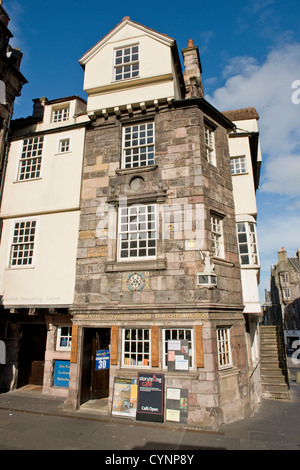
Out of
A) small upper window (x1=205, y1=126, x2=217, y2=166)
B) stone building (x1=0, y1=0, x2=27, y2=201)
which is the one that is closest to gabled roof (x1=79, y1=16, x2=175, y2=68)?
small upper window (x1=205, y1=126, x2=217, y2=166)

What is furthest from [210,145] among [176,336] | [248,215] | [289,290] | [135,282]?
[289,290]

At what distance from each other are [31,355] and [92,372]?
14.7ft

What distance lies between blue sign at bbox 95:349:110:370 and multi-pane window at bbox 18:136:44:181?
26.6ft

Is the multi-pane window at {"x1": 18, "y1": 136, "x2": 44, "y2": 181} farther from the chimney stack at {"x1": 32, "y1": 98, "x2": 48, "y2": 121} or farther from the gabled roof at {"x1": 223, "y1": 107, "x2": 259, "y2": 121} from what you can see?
the gabled roof at {"x1": 223, "y1": 107, "x2": 259, "y2": 121}

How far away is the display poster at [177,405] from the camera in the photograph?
332 inches

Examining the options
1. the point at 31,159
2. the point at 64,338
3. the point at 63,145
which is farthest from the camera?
the point at 31,159

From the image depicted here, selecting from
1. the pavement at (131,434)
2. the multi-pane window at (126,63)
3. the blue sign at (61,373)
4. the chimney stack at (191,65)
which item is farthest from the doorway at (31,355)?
the chimney stack at (191,65)

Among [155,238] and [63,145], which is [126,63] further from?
[155,238]

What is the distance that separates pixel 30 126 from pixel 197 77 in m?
8.68

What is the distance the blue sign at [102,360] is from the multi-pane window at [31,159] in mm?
8094

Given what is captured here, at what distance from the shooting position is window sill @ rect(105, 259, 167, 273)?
9875 mm

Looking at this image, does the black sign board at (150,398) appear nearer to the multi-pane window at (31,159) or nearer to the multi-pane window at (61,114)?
the multi-pane window at (31,159)

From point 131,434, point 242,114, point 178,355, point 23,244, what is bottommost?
point 131,434

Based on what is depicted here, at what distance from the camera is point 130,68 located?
12.3 metres
